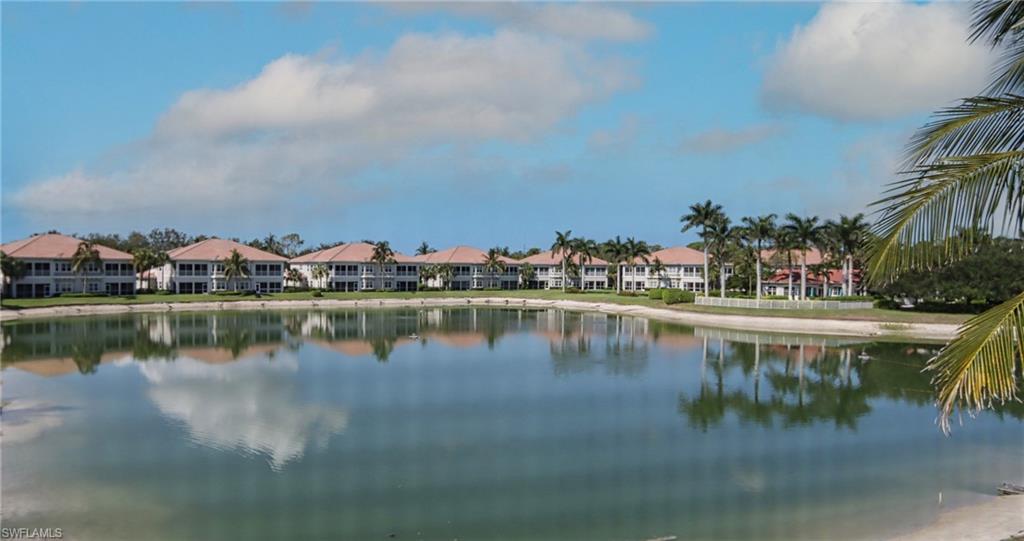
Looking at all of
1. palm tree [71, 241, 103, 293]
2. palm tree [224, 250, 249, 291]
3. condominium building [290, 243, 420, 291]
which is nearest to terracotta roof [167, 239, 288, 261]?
palm tree [224, 250, 249, 291]

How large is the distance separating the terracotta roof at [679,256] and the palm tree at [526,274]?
1827 centimetres

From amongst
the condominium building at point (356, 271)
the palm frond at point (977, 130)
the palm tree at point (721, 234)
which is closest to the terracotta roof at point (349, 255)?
the condominium building at point (356, 271)

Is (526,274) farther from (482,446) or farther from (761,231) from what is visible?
(482,446)

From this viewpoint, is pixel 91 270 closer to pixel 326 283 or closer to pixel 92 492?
pixel 326 283

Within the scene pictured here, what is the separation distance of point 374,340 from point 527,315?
27.4 metres

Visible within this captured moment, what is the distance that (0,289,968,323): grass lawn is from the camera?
5591 centimetres

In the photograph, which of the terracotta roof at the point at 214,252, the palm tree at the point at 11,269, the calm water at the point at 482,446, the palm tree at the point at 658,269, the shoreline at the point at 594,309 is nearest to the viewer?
the calm water at the point at 482,446

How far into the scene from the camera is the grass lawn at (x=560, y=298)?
55906 millimetres

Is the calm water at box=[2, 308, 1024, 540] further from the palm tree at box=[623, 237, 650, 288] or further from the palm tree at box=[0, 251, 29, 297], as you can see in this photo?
the palm tree at box=[623, 237, 650, 288]

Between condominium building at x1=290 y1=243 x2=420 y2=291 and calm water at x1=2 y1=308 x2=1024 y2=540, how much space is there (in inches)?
2270

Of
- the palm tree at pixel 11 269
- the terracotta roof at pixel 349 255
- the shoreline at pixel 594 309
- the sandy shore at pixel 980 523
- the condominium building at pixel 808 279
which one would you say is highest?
the terracotta roof at pixel 349 255

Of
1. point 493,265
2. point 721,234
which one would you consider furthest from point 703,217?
point 493,265

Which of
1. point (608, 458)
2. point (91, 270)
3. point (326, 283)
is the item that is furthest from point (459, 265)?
point (608, 458)

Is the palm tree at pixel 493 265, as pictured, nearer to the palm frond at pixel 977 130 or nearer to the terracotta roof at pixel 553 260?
the terracotta roof at pixel 553 260
